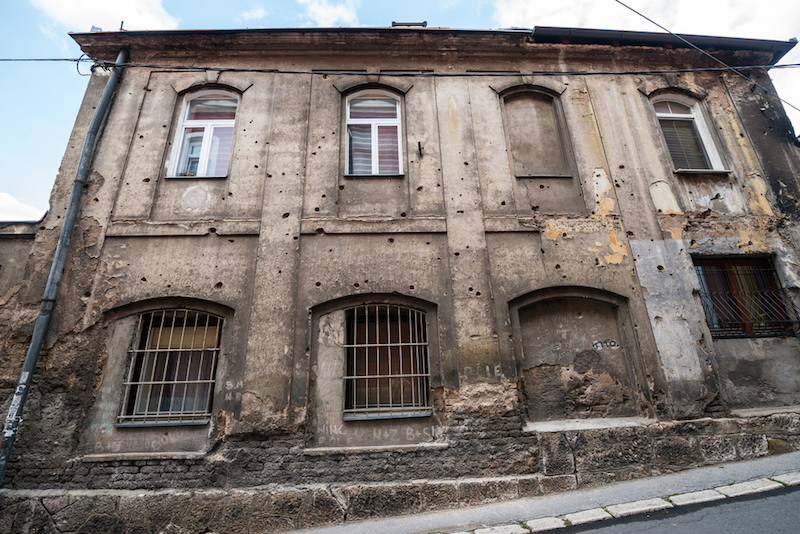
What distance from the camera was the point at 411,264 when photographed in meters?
5.18

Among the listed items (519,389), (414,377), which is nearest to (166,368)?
(414,377)

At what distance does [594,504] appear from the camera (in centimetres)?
402

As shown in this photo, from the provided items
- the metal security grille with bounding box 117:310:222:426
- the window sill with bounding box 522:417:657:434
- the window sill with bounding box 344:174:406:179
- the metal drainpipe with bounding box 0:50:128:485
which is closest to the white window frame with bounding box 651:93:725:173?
the window sill with bounding box 522:417:657:434

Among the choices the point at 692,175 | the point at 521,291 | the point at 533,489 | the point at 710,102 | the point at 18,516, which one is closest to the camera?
the point at 18,516

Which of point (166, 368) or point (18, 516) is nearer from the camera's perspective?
point (18, 516)

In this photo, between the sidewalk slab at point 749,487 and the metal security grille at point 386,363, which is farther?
the metal security grille at point 386,363

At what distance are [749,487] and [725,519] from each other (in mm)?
854

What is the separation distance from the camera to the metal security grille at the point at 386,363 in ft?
15.5

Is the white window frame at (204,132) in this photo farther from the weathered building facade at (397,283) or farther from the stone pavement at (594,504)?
the stone pavement at (594,504)

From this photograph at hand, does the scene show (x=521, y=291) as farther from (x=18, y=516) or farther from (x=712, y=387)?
(x=18, y=516)

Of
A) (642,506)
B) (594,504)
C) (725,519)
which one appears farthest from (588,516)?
(725,519)

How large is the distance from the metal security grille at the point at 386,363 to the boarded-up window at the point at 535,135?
119 inches

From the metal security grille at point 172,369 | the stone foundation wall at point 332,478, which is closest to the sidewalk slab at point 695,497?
the stone foundation wall at point 332,478

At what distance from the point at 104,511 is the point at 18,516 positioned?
0.91 metres
